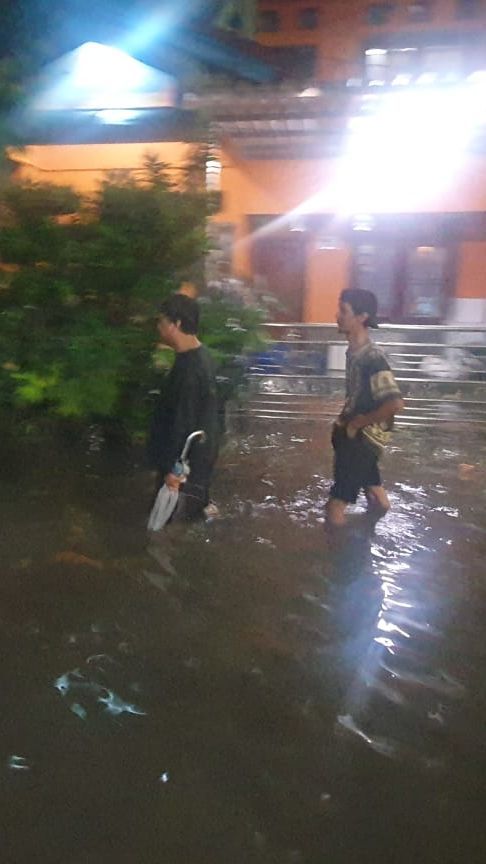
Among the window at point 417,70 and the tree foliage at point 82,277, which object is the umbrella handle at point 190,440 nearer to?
the tree foliage at point 82,277

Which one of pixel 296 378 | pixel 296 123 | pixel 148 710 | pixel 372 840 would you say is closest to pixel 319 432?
pixel 296 378

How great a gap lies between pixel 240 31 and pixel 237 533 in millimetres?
9029

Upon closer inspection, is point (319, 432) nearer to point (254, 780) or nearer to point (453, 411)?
point (453, 411)

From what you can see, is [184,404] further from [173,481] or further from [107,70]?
[107,70]

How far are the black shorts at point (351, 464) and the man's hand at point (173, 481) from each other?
3.47ft

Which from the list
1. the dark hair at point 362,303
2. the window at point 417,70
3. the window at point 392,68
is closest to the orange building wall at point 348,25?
the window at point 392,68

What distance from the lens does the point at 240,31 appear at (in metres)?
11.6

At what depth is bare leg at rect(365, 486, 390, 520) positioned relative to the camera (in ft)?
17.7

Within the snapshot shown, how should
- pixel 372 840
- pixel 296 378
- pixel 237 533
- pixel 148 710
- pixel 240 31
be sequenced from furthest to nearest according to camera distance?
pixel 240 31 < pixel 296 378 < pixel 237 533 < pixel 148 710 < pixel 372 840

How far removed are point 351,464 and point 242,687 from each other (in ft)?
6.37

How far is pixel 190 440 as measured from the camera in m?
4.82

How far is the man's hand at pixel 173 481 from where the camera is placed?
4.77m

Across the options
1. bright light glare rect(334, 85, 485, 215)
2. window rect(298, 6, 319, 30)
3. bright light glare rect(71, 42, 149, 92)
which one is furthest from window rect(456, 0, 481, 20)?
bright light glare rect(71, 42, 149, 92)

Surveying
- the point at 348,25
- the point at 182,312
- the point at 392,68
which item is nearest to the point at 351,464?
the point at 182,312
